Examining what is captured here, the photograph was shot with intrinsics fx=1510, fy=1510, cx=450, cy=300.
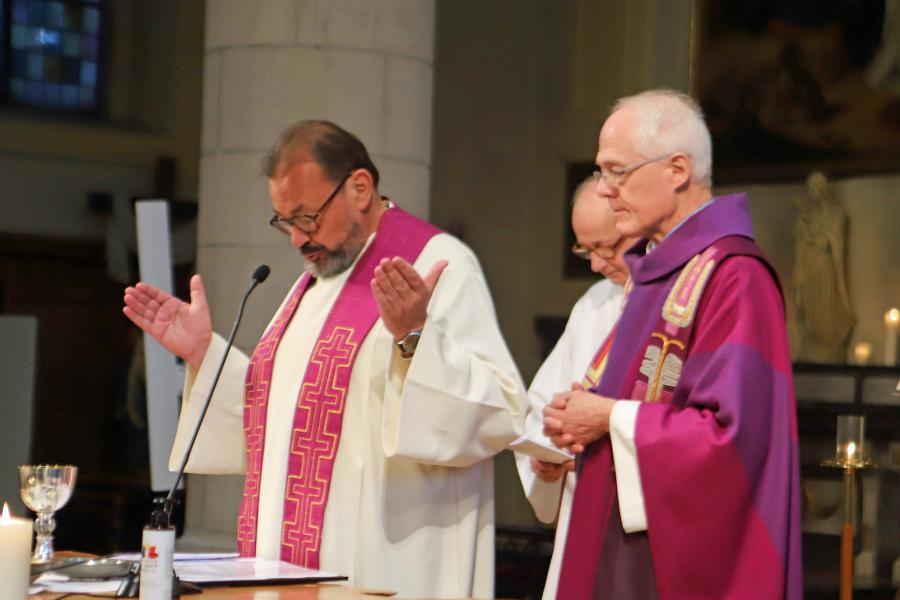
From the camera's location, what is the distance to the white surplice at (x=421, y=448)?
12.8 ft

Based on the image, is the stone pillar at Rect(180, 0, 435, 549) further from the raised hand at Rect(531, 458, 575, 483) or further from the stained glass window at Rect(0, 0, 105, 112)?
the stained glass window at Rect(0, 0, 105, 112)

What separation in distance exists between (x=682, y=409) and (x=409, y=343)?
94 cm

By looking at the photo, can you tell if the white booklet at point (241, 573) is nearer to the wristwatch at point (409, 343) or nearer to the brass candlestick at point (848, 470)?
the wristwatch at point (409, 343)

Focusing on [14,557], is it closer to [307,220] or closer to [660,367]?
[660,367]

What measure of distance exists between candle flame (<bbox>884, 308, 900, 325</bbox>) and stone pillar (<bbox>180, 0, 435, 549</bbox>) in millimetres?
4473

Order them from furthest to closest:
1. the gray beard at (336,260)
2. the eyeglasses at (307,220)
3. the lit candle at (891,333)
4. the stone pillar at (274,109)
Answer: the lit candle at (891,333) < the stone pillar at (274,109) < the gray beard at (336,260) < the eyeglasses at (307,220)

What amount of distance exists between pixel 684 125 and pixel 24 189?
1042 centimetres

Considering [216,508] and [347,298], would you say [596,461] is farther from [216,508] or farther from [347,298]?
[216,508]

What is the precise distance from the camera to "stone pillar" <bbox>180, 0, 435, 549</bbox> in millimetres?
7020

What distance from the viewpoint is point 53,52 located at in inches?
553

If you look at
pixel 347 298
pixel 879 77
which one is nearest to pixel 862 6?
pixel 879 77

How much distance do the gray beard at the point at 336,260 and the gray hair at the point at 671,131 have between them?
50.1 inches

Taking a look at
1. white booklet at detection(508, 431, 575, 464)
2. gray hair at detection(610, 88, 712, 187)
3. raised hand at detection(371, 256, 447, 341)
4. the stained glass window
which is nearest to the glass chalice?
raised hand at detection(371, 256, 447, 341)

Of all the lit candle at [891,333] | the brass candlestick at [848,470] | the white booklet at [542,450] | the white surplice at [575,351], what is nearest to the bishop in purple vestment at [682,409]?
the white booklet at [542,450]
